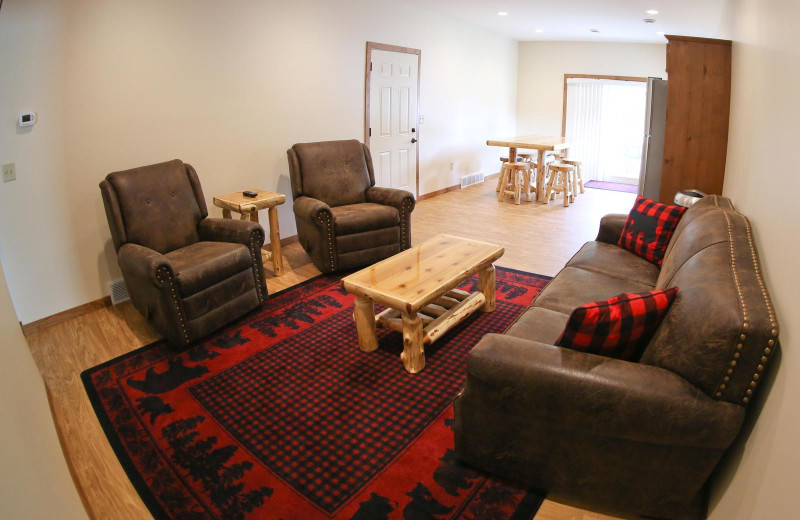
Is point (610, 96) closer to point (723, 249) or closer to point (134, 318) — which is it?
point (723, 249)

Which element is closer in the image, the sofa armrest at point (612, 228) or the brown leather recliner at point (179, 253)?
the brown leather recliner at point (179, 253)

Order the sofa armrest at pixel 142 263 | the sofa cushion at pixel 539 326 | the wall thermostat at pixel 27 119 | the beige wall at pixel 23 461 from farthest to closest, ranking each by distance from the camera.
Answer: the wall thermostat at pixel 27 119, the sofa armrest at pixel 142 263, the sofa cushion at pixel 539 326, the beige wall at pixel 23 461

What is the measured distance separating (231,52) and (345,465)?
3.55m

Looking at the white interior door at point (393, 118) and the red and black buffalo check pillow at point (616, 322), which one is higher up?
the white interior door at point (393, 118)

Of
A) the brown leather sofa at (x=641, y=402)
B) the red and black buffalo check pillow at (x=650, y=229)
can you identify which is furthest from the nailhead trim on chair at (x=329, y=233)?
the brown leather sofa at (x=641, y=402)

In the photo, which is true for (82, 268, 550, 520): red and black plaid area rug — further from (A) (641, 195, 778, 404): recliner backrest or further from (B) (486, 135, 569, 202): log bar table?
(B) (486, 135, 569, 202): log bar table

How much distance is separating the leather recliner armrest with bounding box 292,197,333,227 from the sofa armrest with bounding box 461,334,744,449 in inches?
94.7

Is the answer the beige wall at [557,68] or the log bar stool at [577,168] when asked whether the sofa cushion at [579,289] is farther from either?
the beige wall at [557,68]

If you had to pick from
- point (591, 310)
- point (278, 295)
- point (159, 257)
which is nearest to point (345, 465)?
point (591, 310)

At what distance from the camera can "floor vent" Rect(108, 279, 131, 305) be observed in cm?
374

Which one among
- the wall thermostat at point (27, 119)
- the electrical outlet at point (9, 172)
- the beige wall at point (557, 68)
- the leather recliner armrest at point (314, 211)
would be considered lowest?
the leather recliner armrest at point (314, 211)

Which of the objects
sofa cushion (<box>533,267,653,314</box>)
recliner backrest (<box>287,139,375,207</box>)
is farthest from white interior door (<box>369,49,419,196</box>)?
sofa cushion (<box>533,267,653,314</box>)

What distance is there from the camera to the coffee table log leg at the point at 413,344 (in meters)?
2.75

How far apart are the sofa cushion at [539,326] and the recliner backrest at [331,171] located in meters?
2.55
